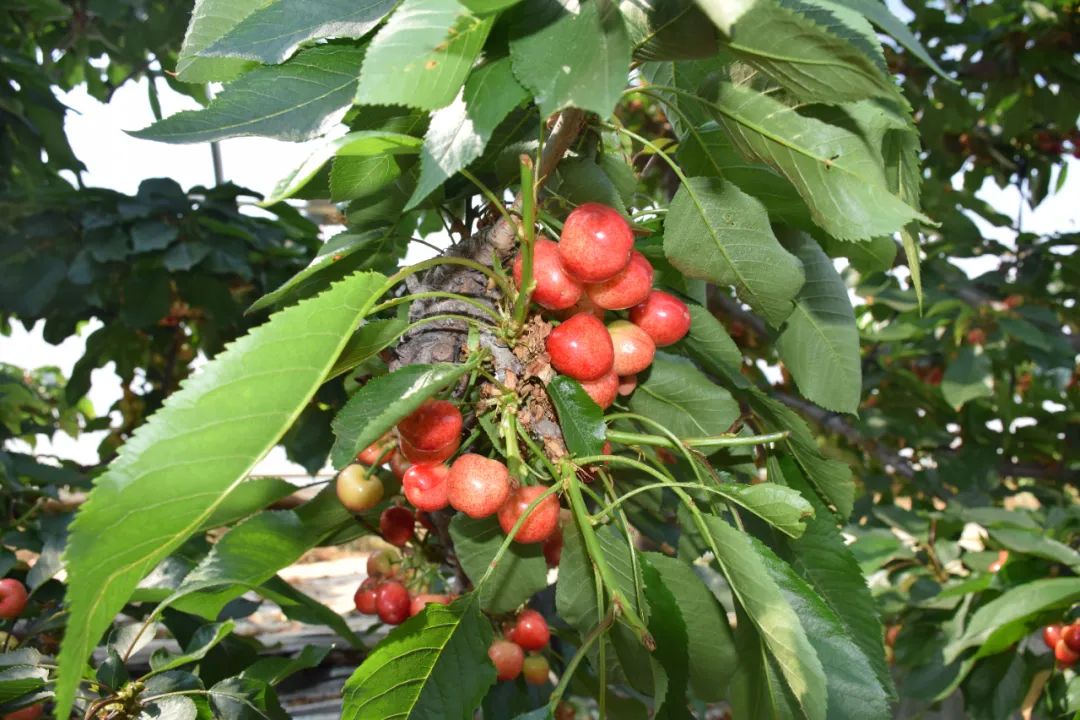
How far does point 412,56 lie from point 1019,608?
1.05 metres

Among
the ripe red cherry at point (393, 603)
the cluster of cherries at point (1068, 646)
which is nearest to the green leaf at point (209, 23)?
the ripe red cherry at point (393, 603)

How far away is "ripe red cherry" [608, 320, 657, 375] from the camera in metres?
0.56

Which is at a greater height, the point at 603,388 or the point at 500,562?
the point at 603,388

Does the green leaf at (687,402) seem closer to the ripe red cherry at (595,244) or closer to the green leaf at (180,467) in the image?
the ripe red cherry at (595,244)

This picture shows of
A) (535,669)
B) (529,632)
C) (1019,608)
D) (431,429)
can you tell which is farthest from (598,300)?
(1019,608)

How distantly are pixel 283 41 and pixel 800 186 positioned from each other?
274 mm

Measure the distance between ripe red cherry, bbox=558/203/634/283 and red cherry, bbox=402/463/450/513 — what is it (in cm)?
15

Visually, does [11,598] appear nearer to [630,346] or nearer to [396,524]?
[396,524]

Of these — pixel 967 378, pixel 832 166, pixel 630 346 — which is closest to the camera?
pixel 832 166

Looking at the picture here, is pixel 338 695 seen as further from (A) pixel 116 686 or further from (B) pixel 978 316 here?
(B) pixel 978 316

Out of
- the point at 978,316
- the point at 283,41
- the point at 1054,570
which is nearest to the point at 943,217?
the point at 978,316

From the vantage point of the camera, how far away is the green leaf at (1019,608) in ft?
3.43

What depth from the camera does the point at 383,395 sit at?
1.47 ft

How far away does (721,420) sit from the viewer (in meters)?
0.62
